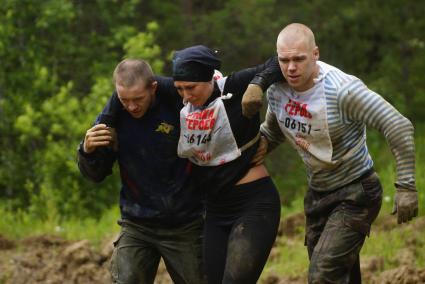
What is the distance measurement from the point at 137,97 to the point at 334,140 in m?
1.16

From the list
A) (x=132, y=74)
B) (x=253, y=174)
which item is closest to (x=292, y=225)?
(x=253, y=174)

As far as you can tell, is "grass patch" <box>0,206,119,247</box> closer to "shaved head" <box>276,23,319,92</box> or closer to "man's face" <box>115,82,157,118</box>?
"man's face" <box>115,82,157,118</box>

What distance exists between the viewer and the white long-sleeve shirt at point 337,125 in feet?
18.4

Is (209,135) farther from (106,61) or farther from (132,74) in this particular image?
(106,61)

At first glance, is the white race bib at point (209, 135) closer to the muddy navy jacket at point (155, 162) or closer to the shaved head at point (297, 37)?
the muddy navy jacket at point (155, 162)

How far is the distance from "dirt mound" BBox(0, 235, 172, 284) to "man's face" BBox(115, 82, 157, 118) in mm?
3224

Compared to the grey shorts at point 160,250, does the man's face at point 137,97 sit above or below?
above

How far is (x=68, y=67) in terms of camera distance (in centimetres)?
1498

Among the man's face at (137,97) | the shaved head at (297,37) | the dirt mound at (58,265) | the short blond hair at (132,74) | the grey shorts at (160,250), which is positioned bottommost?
the dirt mound at (58,265)

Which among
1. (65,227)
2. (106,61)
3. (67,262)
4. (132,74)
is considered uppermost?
(132,74)

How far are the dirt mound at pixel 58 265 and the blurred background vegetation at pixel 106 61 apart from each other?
658 millimetres

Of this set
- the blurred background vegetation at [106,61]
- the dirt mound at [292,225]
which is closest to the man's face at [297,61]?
the dirt mound at [292,225]

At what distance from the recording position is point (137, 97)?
597 centimetres

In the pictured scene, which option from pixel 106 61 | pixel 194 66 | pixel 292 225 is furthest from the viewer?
pixel 106 61
